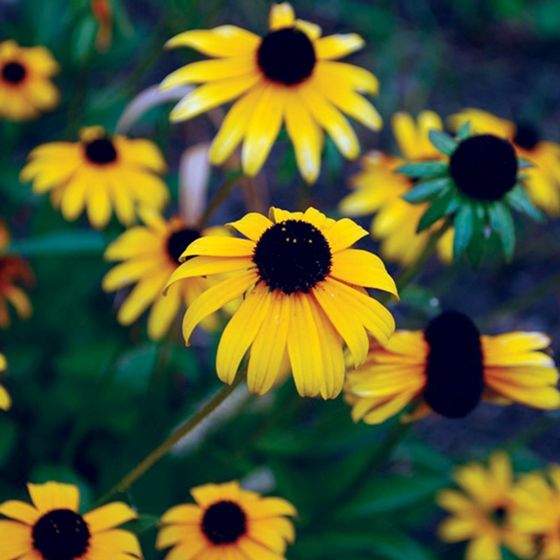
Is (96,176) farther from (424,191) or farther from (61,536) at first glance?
(61,536)

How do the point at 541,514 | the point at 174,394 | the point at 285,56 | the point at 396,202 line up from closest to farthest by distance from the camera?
the point at 285,56 < the point at 541,514 < the point at 396,202 < the point at 174,394

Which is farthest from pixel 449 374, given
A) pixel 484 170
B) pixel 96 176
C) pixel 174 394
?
pixel 174 394

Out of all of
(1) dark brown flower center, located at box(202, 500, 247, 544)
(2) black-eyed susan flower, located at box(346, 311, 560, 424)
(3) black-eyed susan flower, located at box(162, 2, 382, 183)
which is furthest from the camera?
(3) black-eyed susan flower, located at box(162, 2, 382, 183)

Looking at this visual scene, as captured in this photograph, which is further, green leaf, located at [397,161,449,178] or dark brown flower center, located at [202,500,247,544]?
green leaf, located at [397,161,449,178]

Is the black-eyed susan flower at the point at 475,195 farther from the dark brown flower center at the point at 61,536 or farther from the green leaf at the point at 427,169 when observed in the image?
the dark brown flower center at the point at 61,536

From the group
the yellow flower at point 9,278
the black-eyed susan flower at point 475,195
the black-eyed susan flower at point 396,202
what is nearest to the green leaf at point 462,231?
the black-eyed susan flower at point 475,195

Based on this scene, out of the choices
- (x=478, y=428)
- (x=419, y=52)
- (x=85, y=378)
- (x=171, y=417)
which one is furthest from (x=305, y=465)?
(x=419, y=52)

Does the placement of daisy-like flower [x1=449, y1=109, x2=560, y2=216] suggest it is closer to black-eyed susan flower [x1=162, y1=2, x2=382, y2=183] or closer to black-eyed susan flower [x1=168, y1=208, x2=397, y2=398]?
black-eyed susan flower [x1=162, y1=2, x2=382, y2=183]

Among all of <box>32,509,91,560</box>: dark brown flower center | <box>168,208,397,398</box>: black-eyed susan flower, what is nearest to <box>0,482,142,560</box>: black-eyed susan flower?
<box>32,509,91,560</box>: dark brown flower center
